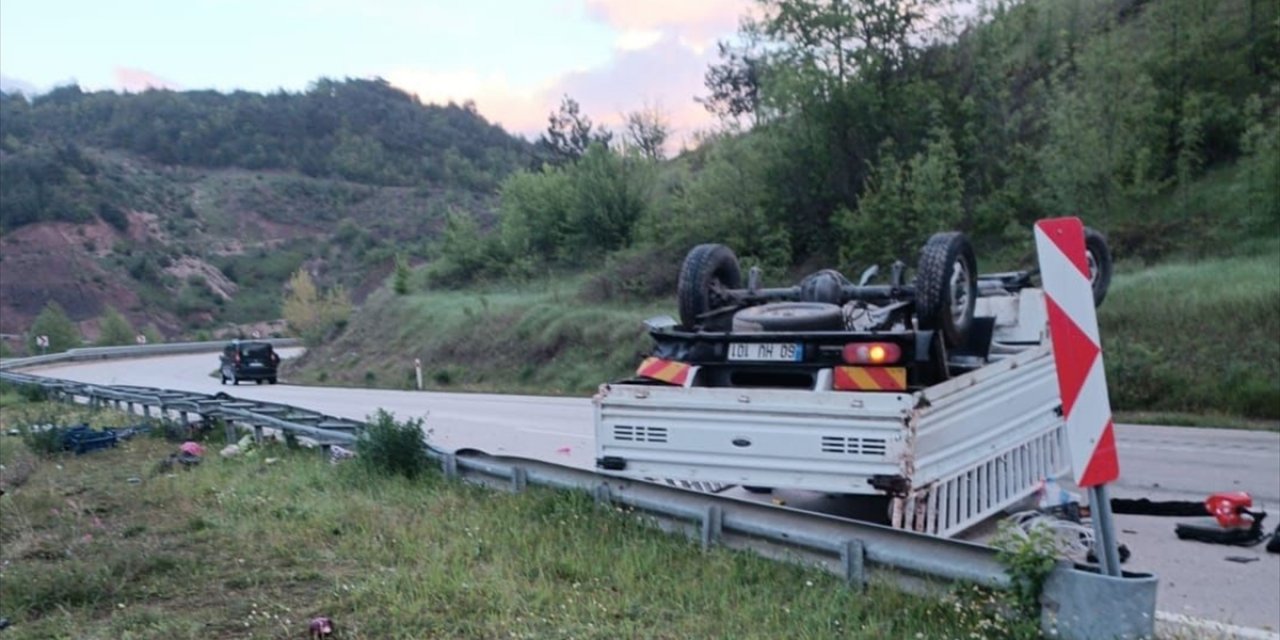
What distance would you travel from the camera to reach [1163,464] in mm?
11844

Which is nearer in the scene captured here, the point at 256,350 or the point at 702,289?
the point at 702,289

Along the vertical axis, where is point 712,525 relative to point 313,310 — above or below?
below

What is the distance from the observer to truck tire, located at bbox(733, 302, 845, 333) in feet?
25.8

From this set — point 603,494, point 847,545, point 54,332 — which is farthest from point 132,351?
point 847,545

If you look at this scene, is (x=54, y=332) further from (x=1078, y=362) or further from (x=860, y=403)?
(x=1078, y=362)

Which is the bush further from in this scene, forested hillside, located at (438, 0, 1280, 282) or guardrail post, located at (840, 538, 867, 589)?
forested hillside, located at (438, 0, 1280, 282)

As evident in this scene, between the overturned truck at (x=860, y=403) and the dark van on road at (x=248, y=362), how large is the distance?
36168 millimetres

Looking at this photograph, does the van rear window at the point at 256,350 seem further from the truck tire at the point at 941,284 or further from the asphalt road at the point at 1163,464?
the truck tire at the point at 941,284

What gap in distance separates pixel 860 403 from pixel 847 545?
64.4 inches

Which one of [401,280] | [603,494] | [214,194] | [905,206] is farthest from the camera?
[214,194]

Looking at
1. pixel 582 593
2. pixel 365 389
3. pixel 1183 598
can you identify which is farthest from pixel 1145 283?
pixel 365 389

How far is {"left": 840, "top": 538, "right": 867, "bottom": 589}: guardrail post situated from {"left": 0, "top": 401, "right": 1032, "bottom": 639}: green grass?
9cm

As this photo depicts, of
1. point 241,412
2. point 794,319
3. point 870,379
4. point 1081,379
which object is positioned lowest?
point 241,412

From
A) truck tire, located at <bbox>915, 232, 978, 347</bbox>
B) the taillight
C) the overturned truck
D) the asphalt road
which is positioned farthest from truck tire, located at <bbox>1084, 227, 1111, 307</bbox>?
the taillight
